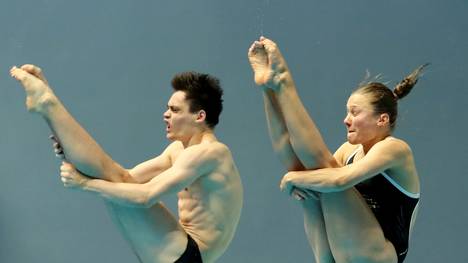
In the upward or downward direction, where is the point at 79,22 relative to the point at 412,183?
upward

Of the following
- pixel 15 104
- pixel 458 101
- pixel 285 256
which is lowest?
pixel 285 256

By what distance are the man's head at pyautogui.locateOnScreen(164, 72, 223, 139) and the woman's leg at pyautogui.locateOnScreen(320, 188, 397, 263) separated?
72 cm

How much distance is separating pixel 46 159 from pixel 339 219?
3.15 meters

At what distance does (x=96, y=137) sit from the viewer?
17.9ft

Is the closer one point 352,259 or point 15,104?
point 352,259

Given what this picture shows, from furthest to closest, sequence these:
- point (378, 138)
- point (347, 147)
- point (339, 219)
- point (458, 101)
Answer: point (458, 101)
point (347, 147)
point (378, 138)
point (339, 219)

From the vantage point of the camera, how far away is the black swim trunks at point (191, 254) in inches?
123

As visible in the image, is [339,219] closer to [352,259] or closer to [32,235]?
[352,259]

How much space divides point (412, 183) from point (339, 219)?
39 centimetres

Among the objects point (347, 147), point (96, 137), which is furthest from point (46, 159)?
point (347, 147)

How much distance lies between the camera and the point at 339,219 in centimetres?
295

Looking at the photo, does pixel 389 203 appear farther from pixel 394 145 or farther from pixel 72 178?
pixel 72 178

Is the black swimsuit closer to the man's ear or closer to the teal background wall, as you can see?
the man's ear

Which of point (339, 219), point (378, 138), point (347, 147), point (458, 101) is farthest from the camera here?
point (458, 101)
